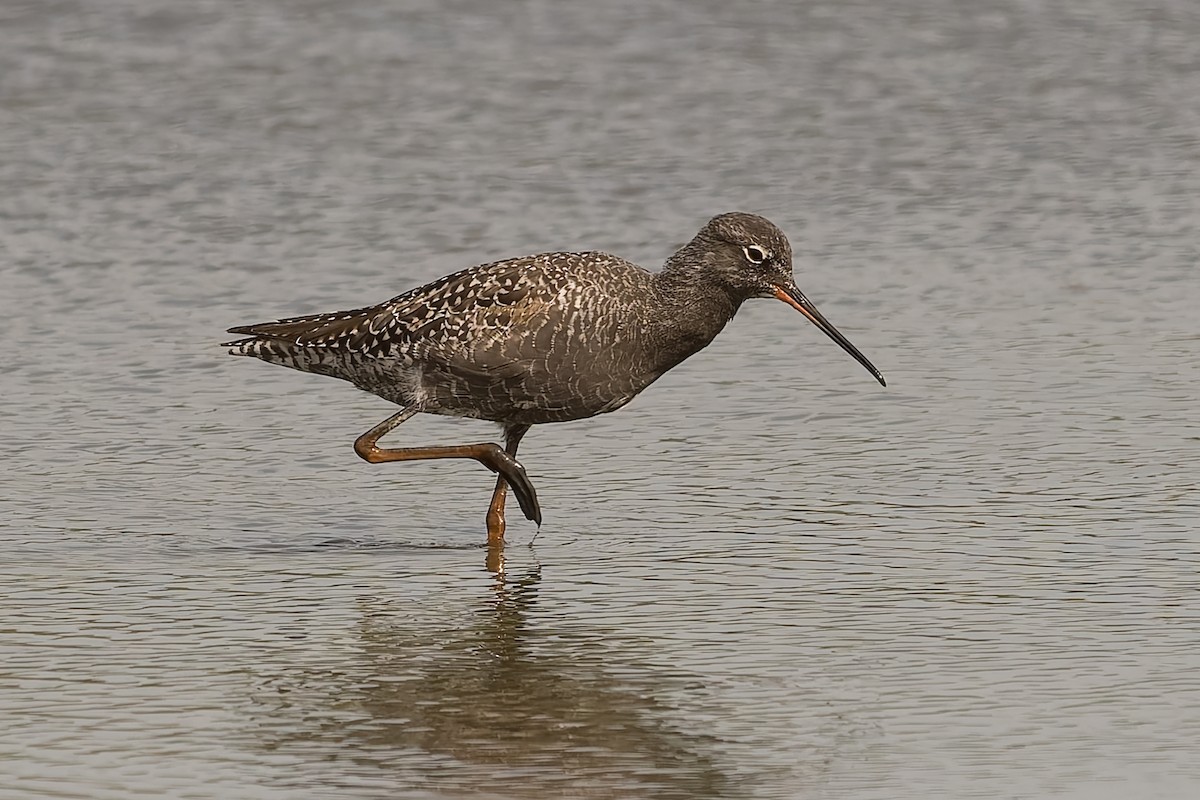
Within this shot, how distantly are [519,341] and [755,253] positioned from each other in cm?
102

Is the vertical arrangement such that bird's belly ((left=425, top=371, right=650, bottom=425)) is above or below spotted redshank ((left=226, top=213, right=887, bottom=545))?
below

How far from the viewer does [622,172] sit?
15.8 meters

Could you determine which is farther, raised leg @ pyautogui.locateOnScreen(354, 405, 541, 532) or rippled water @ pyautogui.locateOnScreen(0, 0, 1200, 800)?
raised leg @ pyautogui.locateOnScreen(354, 405, 541, 532)

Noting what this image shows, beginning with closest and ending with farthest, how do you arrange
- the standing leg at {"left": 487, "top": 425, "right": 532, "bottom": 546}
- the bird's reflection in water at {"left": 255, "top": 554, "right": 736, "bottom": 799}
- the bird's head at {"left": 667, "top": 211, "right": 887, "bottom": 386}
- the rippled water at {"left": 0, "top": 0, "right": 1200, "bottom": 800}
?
1. the bird's reflection in water at {"left": 255, "top": 554, "right": 736, "bottom": 799}
2. the rippled water at {"left": 0, "top": 0, "right": 1200, "bottom": 800}
3. the standing leg at {"left": 487, "top": 425, "right": 532, "bottom": 546}
4. the bird's head at {"left": 667, "top": 211, "right": 887, "bottom": 386}

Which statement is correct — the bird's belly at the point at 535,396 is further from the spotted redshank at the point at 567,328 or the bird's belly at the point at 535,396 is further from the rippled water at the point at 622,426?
the rippled water at the point at 622,426

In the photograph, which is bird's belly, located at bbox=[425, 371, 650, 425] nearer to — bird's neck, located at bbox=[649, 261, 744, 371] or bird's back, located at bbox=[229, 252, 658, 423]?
bird's back, located at bbox=[229, 252, 658, 423]

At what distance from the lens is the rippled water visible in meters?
6.93

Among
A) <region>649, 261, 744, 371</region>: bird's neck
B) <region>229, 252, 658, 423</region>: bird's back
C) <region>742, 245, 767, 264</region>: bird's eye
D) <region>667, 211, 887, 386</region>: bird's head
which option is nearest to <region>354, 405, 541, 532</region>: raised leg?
<region>229, 252, 658, 423</region>: bird's back

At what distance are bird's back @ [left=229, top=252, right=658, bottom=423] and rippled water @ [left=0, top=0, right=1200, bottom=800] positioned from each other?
50cm

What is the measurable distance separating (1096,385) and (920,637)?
377 centimetres

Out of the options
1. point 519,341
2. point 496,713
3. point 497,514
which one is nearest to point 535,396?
point 519,341

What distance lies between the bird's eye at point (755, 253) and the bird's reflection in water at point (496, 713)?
1.88 metres

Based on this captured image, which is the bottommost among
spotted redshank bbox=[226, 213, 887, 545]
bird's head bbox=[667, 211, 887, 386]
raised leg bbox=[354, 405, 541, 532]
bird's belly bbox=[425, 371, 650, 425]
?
raised leg bbox=[354, 405, 541, 532]

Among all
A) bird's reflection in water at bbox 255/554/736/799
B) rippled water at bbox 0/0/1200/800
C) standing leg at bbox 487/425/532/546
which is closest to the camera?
bird's reflection in water at bbox 255/554/736/799
